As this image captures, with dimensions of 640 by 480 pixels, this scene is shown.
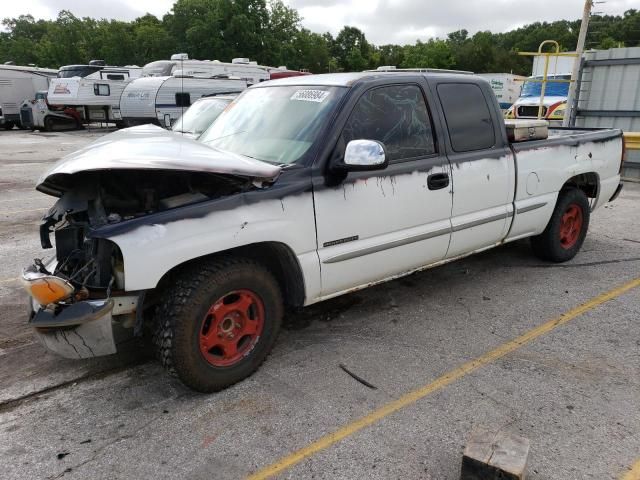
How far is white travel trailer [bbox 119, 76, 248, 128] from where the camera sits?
58.7 ft

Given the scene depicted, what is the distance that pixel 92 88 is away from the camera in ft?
74.6

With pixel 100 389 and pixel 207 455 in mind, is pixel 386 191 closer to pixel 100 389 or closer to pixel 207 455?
pixel 207 455

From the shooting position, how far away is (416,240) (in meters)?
3.81

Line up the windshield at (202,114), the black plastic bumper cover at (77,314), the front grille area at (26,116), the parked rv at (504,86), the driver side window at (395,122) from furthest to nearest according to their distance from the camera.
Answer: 1. the parked rv at (504,86)
2. the front grille area at (26,116)
3. the windshield at (202,114)
4. the driver side window at (395,122)
5. the black plastic bumper cover at (77,314)

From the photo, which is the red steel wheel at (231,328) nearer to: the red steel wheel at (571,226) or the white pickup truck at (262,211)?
the white pickup truck at (262,211)

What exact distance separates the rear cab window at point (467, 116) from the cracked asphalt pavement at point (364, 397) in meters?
1.36

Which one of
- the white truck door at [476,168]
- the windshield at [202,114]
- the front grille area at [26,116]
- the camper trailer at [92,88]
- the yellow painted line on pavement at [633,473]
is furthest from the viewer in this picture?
the front grille area at [26,116]

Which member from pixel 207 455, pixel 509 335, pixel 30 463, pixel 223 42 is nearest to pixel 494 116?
pixel 509 335

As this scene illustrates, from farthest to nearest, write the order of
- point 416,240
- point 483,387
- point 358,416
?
point 416,240
point 483,387
point 358,416

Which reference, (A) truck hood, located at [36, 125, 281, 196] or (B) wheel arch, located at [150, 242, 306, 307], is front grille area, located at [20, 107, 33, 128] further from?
(B) wheel arch, located at [150, 242, 306, 307]

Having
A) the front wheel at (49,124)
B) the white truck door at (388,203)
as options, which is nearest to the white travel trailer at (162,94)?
the front wheel at (49,124)

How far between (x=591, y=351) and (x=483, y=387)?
0.99m

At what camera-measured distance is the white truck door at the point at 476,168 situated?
402 cm

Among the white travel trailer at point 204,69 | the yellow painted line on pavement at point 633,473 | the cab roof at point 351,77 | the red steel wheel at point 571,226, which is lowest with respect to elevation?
the yellow painted line on pavement at point 633,473
